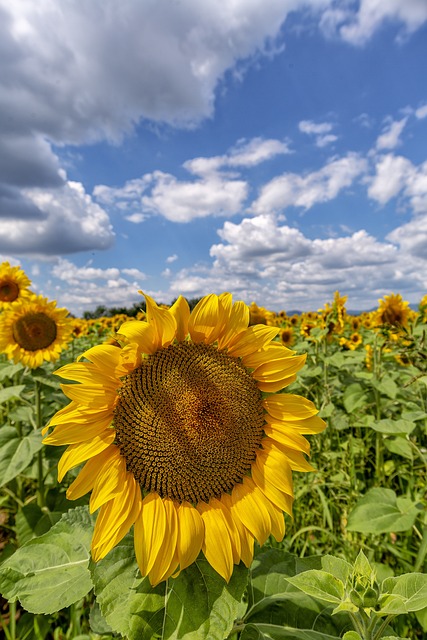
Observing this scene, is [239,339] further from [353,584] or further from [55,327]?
[55,327]

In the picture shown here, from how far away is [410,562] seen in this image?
2836mm

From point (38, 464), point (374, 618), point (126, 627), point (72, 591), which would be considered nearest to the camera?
point (374, 618)

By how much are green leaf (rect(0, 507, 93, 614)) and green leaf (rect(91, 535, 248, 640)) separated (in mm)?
102

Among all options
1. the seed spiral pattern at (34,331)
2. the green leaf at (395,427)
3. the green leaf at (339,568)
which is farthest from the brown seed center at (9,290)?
the green leaf at (339,568)

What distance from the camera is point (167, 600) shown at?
1.22 metres

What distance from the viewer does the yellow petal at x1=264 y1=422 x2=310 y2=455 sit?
1.46 m

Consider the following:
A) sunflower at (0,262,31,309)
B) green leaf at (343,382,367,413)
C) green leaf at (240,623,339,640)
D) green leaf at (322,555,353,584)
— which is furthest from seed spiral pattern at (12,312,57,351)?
green leaf at (322,555,353,584)

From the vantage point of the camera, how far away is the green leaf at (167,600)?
1159 mm

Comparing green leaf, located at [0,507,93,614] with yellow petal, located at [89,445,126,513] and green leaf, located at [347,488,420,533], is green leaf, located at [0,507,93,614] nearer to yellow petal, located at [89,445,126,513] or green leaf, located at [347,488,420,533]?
yellow petal, located at [89,445,126,513]

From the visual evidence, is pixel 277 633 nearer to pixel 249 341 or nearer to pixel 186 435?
pixel 186 435

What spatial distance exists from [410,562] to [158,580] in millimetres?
2300

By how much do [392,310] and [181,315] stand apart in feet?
19.9

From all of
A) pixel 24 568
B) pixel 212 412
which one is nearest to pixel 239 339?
pixel 212 412

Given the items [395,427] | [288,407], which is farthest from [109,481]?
[395,427]
